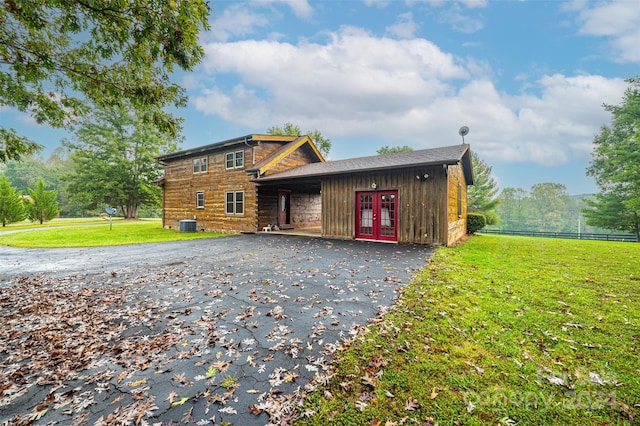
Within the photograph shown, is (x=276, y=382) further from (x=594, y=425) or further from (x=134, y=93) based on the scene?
(x=134, y=93)

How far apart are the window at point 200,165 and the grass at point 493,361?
16.8 m

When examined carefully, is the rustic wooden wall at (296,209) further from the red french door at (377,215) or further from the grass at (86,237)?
the red french door at (377,215)

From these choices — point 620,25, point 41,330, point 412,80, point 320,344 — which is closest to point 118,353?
point 41,330

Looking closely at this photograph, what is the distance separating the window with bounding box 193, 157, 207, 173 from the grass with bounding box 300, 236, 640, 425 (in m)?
16.8

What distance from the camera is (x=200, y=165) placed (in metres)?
17.9

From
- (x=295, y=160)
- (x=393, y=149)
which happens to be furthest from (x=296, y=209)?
(x=393, y=149)

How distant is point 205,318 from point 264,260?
3.91 m

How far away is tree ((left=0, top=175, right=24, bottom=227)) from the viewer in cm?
2102

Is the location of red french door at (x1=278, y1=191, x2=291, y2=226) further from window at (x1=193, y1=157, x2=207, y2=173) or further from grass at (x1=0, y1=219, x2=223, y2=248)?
window at (x1=193, y1=157, x2=207, y2=173)

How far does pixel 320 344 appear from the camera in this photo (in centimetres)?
291

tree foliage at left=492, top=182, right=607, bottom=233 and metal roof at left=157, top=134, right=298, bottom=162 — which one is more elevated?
metal roof at left=157, top=134, right=298, bottom=162

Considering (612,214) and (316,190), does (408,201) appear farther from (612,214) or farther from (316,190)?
(612,214)

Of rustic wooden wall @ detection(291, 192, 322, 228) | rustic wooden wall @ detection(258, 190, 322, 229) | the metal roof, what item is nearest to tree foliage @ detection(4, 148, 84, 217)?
the metal roof

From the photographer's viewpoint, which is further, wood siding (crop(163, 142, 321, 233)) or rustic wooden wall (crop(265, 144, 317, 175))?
rustic wooden wall (crop(265, 144, 317, 175))
